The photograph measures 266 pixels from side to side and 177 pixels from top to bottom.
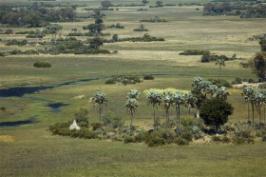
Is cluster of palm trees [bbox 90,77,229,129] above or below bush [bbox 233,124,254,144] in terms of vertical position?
above

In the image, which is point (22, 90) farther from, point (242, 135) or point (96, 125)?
point (242, 135)

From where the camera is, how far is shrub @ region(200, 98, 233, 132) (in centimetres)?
10181

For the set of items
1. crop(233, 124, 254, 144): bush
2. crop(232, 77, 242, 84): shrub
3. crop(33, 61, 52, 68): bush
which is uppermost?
crop(33, 61, 52, 68): bush

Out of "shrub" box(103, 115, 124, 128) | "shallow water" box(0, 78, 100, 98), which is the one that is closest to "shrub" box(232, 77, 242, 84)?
"shallow water" box(0, 78, 100, 98)

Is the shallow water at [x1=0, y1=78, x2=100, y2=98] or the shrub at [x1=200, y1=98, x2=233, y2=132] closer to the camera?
the shrub at [x1=200, y1=98, x2=233, y2=132]

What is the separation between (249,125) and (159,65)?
89600 mm

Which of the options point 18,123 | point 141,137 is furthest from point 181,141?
point 18,123

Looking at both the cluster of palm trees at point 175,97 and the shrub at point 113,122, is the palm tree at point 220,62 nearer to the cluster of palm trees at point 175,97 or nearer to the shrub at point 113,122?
the cluster of palm trees at point 175,97

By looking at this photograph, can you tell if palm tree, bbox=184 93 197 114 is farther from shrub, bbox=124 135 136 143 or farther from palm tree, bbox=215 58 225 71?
palm tree, bbox=215 58 225 71

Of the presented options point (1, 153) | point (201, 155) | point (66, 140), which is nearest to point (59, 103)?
point (66, 140)

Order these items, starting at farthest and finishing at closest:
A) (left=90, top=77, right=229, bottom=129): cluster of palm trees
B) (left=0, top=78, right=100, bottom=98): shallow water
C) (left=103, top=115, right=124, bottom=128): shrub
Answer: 1. (left=0, top=78, right=100, bottom=98): shallow water
2. (left=103, top=115, right=124, bottom=128): shrub
3. (left=90, top=77, right=229, bottom=129): cluster of palm trees

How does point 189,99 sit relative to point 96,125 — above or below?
above

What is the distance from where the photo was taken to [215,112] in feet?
333

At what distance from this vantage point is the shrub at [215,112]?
101806mm
